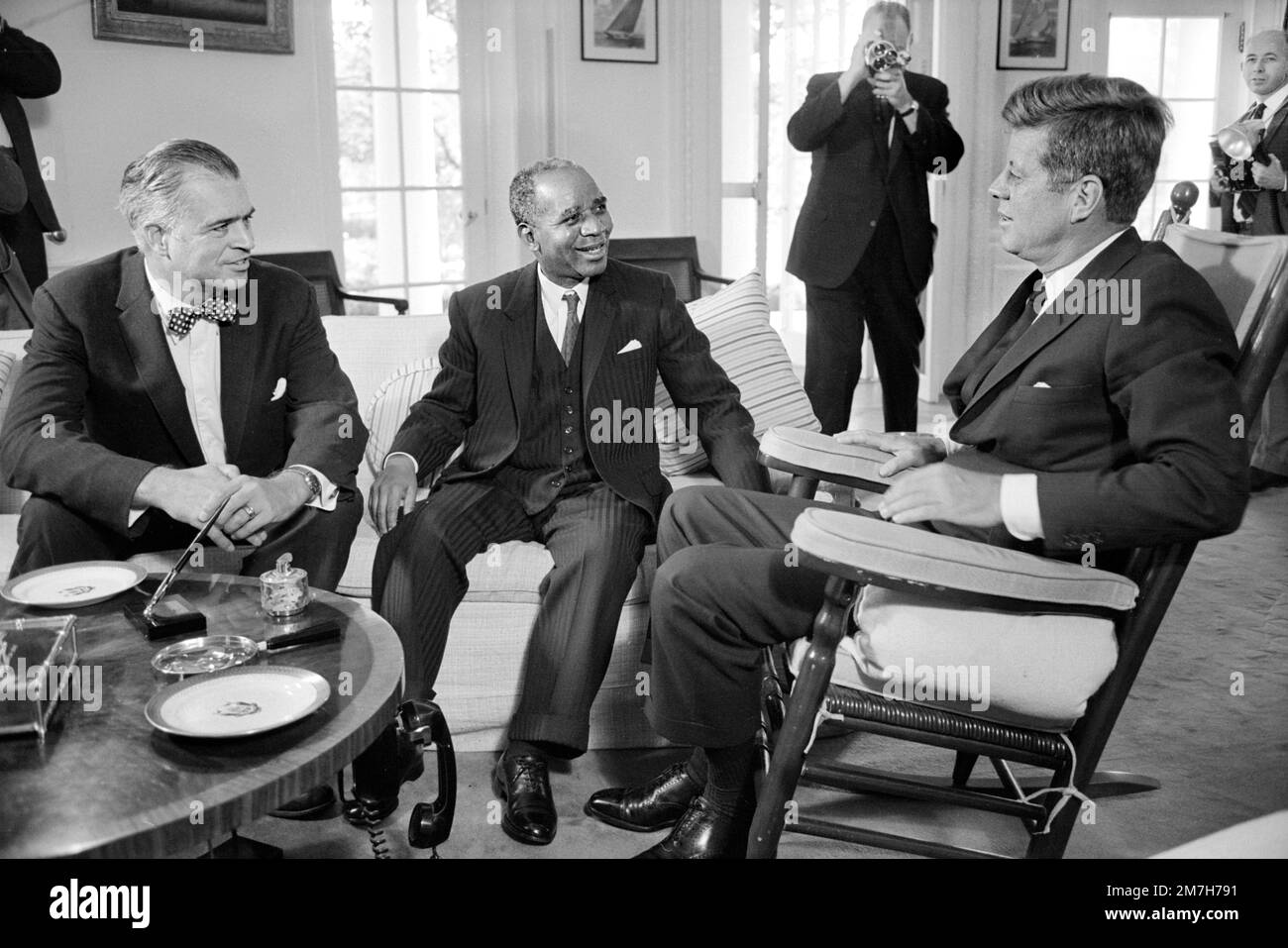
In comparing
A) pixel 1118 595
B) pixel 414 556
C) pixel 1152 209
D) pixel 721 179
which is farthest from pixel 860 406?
pixel 1118 595

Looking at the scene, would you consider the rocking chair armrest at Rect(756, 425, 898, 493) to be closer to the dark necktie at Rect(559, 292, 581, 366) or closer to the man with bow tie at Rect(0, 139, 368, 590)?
the dark necktie at Rect(559, 292, 581, 366)

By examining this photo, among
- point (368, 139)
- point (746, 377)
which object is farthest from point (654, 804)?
point (368, 139)

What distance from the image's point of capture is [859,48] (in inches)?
154

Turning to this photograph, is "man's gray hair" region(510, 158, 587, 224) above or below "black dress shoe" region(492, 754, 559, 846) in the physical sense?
above

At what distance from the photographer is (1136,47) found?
621cm

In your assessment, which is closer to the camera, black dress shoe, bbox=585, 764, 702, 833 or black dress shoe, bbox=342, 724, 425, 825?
black dress shoe, bbox=342, 724, 425, 825

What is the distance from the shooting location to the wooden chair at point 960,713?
1.56 m

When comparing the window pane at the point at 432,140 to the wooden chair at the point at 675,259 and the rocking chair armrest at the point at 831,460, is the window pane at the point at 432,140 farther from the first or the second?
the rocking chair armrest at the point at 831,460

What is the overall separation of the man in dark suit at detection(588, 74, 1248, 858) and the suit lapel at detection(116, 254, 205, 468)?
106 centimetres

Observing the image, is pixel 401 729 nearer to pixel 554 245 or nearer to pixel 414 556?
pixel 414 556

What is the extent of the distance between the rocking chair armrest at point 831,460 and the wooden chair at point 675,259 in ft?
10.0

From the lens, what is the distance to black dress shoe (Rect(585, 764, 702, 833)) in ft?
6.88

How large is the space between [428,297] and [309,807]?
3493 mm

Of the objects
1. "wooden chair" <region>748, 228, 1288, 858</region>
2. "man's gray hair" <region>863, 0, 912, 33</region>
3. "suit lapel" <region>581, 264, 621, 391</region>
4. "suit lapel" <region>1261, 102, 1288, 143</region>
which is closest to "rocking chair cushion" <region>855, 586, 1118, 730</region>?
"wooden chair" <region>748, 228, 1288, 858</region>
